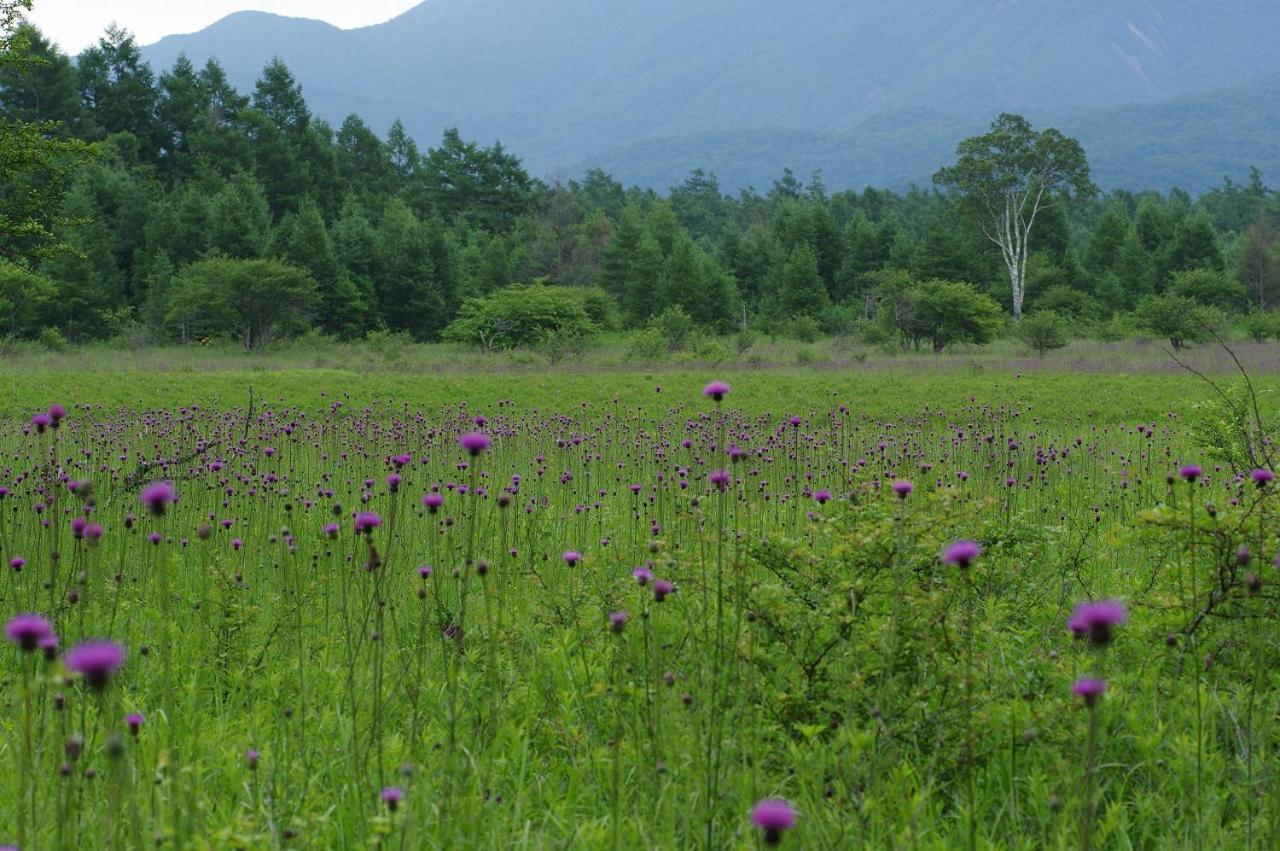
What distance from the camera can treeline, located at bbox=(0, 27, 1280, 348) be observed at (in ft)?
137

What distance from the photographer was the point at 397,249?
4947 centimetres

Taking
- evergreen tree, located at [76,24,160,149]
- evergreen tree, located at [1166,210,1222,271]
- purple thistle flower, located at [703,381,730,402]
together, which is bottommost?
purple thistle flower, located at [703,381,730,402]

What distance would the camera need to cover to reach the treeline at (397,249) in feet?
137

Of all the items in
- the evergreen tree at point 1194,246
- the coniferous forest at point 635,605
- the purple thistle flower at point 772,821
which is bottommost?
the coniferous forest at point 635,605

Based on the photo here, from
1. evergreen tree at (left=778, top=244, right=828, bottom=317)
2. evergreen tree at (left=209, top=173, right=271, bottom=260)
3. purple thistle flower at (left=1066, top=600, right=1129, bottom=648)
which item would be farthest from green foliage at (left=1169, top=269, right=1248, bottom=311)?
purple thistle flower at (left=1066, top=600, right=1129, bottom=648)

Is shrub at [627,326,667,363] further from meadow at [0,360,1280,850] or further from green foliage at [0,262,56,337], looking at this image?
meadow at [0,360,1280,850]

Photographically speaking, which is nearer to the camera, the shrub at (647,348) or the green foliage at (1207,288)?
the shrub at (647,348)

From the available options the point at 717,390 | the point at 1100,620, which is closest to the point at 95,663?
the point at 1100,620

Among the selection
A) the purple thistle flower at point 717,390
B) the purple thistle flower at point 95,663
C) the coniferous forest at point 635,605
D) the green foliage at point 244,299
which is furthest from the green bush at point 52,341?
the purple thistle flower at point 95,663

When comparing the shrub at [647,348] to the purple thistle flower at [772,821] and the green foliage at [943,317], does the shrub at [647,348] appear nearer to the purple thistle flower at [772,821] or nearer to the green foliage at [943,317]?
the green foliage at [943,317]

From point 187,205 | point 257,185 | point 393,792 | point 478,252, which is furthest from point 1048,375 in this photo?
point 257,185

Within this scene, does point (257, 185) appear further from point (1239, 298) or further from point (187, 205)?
point (1239, 298)

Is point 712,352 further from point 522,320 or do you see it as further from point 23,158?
point 23,158

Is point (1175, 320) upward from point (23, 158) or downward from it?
downward
